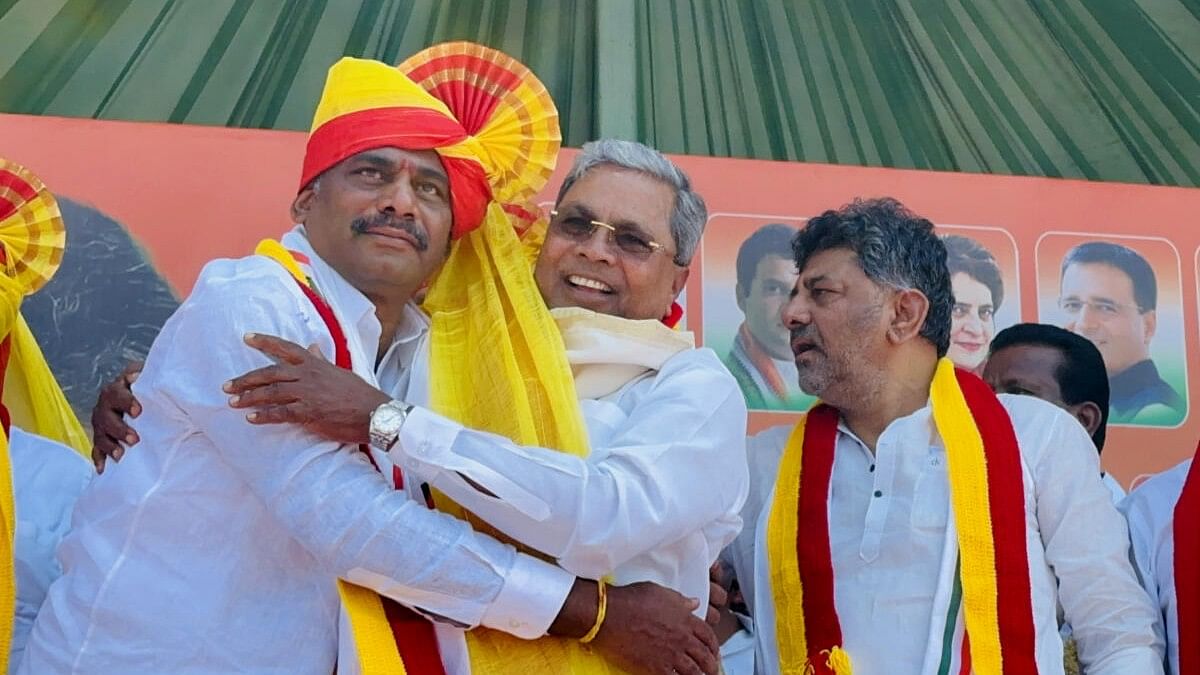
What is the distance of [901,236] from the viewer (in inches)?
112

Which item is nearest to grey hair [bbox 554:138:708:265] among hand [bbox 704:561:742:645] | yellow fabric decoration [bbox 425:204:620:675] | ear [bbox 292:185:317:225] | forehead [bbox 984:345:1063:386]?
yellow fabric decoration [bbox 425:204:620:675]

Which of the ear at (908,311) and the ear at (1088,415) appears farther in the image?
the ear at (1088,415)

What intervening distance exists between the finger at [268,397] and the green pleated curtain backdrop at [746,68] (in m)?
1.92

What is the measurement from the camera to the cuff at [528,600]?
1831 millimetres

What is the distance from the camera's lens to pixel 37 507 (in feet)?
8.56

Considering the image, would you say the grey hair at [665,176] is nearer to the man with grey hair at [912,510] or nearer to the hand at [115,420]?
the man with grey hair at [912,510]

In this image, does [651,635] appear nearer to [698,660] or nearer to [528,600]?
[698,660]

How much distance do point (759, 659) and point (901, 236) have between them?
0.96 m

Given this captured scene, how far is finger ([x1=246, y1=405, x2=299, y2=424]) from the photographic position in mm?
1794

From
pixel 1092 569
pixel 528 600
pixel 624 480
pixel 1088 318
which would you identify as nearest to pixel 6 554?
pixel 528 600

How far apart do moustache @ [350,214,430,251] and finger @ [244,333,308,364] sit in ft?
1.28

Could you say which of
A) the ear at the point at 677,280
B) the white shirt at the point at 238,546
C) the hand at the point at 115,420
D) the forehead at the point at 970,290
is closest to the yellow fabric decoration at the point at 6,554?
the hand at the point at 115,420

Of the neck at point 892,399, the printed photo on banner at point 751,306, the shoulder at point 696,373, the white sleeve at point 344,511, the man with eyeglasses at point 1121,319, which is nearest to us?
the white sleeve at point 344,511

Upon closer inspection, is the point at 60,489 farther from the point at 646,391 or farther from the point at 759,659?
the point at 759,659
